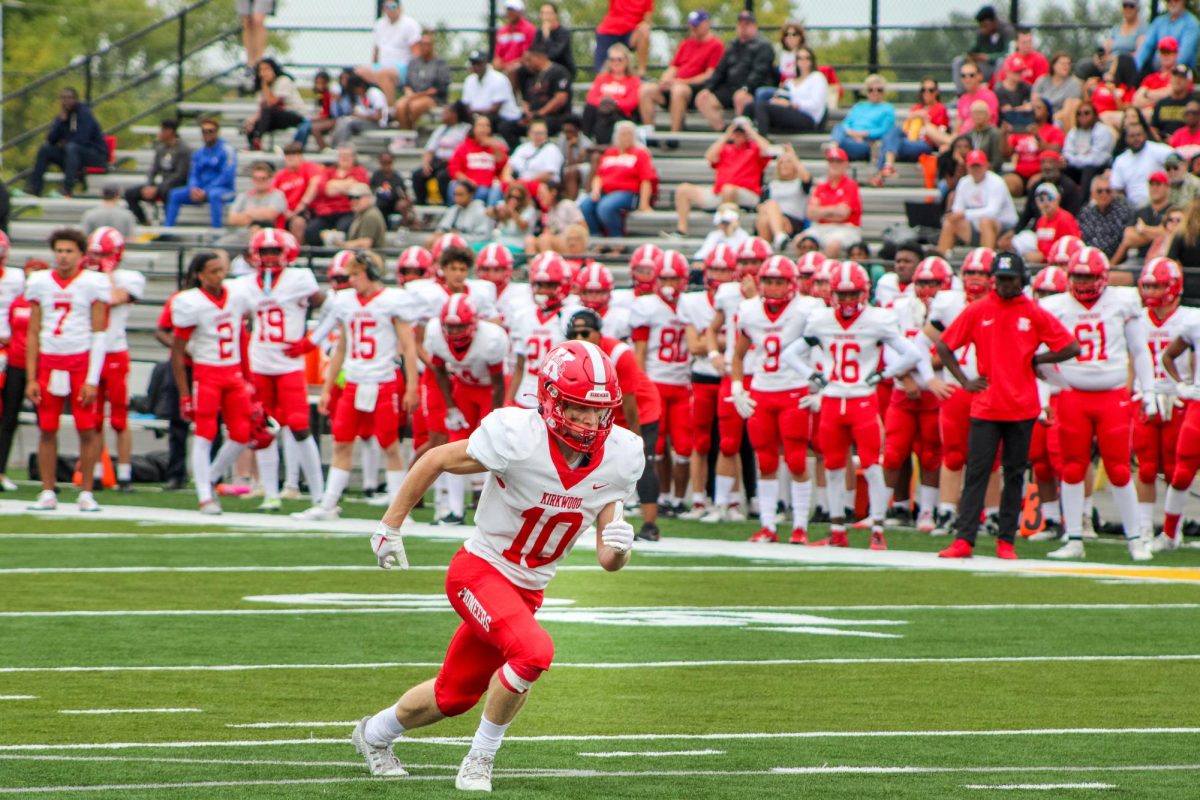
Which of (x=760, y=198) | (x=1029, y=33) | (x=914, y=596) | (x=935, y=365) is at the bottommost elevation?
(x=914, y=596)

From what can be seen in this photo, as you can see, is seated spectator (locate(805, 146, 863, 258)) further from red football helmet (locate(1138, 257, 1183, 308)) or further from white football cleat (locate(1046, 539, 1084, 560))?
white football cleat (locate(1046, 539, 1084, 560))

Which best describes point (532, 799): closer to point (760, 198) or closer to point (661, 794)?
point (661, 794)

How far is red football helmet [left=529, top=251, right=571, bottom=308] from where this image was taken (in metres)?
13.2

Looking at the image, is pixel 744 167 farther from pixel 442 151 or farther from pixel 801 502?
pixel 801 502

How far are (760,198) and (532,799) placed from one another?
13.8m

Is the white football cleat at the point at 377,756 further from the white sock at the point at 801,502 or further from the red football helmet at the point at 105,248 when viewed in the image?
the red football helmet at the point at 105,248

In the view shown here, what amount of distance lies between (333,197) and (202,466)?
6128 mm

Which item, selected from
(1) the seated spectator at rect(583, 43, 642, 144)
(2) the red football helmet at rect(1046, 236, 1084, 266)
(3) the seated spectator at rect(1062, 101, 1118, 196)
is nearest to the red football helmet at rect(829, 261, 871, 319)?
(2) the red football helmet at rect(1046, 236, 1084, 266)

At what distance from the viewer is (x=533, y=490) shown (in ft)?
18.3

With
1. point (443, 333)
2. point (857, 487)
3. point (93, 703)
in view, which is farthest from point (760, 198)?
point (93, 703)

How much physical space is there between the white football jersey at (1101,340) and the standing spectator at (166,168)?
11.5 metres

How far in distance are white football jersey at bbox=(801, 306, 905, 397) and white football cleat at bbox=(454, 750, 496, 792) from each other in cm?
724

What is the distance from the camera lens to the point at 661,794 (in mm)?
5441

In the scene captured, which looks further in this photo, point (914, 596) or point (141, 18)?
point (141, 18)
